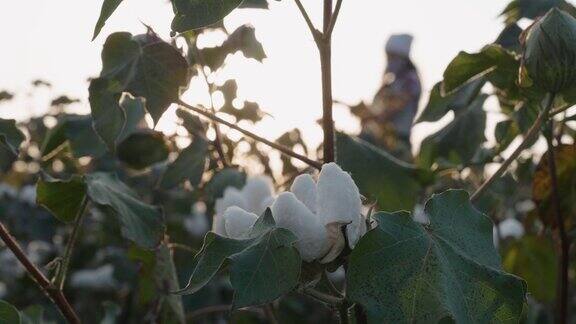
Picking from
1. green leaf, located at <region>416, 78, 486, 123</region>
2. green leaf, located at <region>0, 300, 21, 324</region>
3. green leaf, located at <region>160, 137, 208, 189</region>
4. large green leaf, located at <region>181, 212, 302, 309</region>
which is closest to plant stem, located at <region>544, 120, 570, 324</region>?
green leaf, located at <region>416, 78, 486, 123</region>

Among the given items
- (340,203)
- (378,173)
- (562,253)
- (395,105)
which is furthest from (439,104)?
(395,105)

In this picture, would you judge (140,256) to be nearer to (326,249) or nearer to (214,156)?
(214,156)

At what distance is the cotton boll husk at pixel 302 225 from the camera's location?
2.66 ft

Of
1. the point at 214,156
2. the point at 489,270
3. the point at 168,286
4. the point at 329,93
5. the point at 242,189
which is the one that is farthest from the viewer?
the point at 214,156

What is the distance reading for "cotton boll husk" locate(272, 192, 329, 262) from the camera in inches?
31.9

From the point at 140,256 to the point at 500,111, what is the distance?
0.60m

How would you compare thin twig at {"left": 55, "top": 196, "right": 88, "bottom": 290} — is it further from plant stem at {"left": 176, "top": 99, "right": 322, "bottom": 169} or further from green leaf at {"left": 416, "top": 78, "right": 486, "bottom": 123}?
green leaf at {"left": 416, "top": 78, "right": 486, "bottom": 123}

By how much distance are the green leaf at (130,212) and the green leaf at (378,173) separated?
25cm

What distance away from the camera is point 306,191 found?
0.90m

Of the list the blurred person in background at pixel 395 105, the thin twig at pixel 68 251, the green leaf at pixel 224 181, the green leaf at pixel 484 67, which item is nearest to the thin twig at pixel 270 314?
the green leaf at pixel 224 181

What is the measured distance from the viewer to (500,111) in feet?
4.77

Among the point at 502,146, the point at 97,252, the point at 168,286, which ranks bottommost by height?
the point at 97,252

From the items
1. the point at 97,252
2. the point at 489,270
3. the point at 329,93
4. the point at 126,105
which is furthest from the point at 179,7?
the point at 97,252

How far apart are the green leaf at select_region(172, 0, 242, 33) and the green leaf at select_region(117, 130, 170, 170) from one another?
2.77 feet
